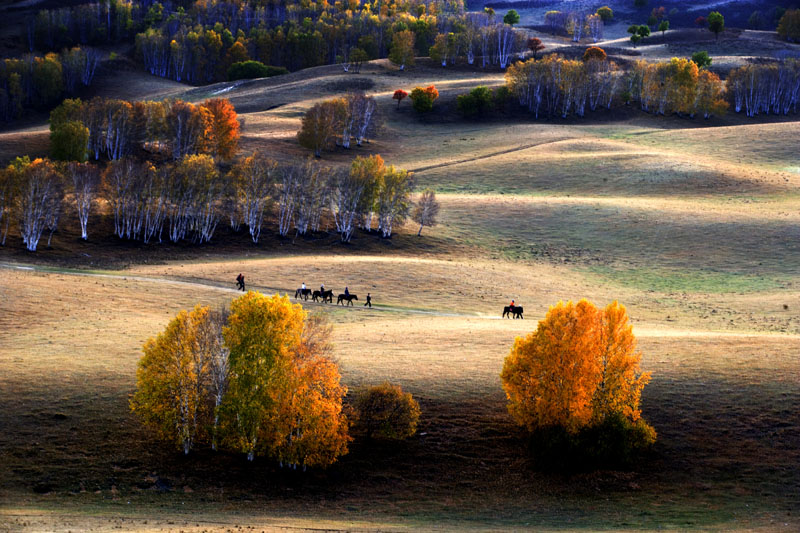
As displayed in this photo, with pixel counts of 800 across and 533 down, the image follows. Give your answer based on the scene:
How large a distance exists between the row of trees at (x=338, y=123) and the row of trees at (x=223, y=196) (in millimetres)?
29104

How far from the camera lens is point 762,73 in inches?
6398

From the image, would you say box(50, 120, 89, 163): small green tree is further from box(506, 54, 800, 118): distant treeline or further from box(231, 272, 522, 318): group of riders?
box(506, 54, 800, 118): distant treeline

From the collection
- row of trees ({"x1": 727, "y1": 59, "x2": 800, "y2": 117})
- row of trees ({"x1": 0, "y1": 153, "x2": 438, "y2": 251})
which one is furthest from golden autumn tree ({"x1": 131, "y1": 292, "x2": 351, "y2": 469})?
row of trees ({"x1": 727, "y1": 59, "x2": 800, "y2": 117})

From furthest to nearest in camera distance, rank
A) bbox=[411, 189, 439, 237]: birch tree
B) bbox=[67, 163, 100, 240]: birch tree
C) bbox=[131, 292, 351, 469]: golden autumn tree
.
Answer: bbox=[411, 189, 439, 237]: birch tree, bbox=[67, 163, 100, 240]: birch tree, bbox=[131, 292, 351, 469]: golden autumn tree

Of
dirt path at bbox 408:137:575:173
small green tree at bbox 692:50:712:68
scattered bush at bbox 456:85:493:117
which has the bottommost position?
dirt path at bbox 408:137:575:173

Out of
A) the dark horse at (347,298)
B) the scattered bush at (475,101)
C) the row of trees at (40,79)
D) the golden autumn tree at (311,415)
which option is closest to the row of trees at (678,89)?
the scattered bush at (475,101)

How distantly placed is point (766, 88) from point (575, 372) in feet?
473

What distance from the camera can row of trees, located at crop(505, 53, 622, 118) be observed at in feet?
528

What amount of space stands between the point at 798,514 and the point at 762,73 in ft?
485

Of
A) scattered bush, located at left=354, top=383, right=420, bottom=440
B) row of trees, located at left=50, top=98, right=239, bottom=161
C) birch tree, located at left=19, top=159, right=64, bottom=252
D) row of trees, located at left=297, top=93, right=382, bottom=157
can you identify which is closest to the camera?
scattered bush, located at left=354, top=383, right=420, bottom=440

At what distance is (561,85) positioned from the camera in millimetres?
161125

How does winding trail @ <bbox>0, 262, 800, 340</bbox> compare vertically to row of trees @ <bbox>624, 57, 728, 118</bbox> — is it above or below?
below

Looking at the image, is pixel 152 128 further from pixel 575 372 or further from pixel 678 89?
pixel 678 89

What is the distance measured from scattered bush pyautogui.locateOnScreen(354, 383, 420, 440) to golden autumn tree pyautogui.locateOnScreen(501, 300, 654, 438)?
5556mm
